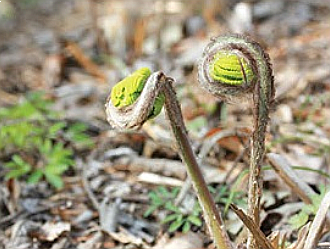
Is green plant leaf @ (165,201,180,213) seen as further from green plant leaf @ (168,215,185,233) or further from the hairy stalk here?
the hairy stalk

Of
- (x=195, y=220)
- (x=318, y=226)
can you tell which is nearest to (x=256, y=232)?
(x=318, y=226)

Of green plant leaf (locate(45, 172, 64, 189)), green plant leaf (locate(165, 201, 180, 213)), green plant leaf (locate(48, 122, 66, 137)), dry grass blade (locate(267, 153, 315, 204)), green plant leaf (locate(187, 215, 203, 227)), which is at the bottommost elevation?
green plant leaf (locate(45, 172, 64, 189))

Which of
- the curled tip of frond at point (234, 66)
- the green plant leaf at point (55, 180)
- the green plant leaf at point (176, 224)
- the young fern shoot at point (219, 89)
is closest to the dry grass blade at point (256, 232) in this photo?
the young fern shoot at point (219, 89)

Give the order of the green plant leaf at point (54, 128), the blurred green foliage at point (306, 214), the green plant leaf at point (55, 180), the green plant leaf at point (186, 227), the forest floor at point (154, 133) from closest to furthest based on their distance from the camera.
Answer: the blurred green foliage at point (306, 214) → the green plant leaf at point (186, 227) → the forest floor at point (154, 133) → the green plant leaf at point (55, 180) → the green plant leaf at point (54, 128)

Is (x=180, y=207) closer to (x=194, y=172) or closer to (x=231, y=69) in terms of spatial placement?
(x=194, y=172)

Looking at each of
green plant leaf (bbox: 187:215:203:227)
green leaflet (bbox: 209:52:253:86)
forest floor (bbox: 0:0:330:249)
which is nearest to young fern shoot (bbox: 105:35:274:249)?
green leaflet (bbox: 209:52:253:86)

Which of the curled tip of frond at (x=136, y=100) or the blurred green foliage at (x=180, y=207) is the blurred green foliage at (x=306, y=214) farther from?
the curled tip of frond at (x=136, y=100)

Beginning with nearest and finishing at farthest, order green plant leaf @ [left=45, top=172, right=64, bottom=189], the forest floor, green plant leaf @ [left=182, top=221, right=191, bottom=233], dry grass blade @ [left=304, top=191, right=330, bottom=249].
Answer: dry grass blade @ [left=304, top=191, right=330, bottom=249], green plant leaf @ [left=182, top=221, right=191, bottom=233], the forest floor, green plant leaf @ [left=45, top=172, right=64, bottom=189]

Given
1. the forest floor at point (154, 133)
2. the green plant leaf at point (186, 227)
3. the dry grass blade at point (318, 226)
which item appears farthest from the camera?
the forest floor at point (154, 133)
